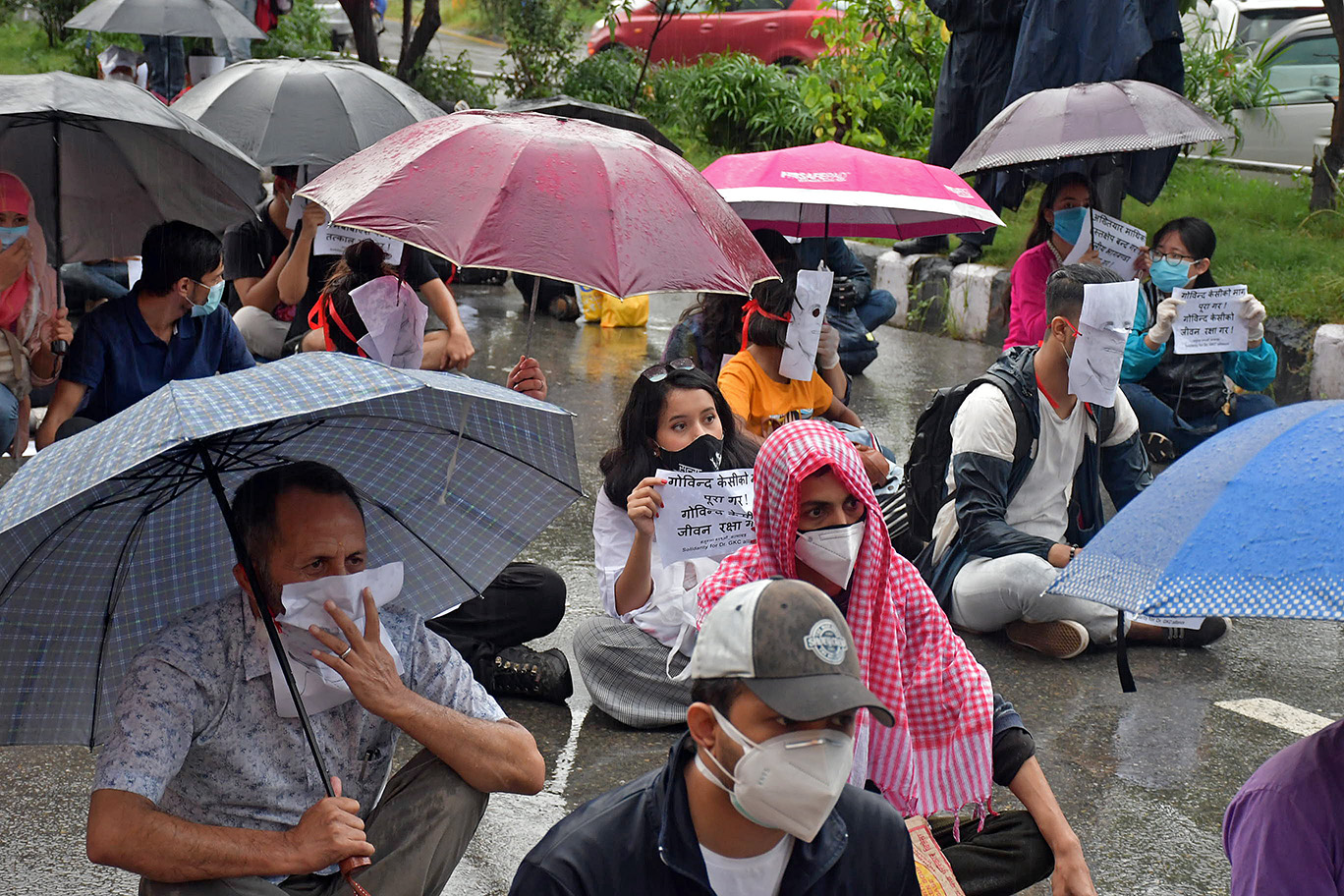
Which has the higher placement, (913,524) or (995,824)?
(995,824)

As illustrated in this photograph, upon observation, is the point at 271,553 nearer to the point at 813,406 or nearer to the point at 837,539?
the point at 837,539

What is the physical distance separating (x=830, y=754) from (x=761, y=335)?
3.52 meters

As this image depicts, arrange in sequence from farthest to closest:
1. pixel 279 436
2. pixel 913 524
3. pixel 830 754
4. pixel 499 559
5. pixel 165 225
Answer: pixel 913 524, pixel 165 225, pixel 499 559, pixel 279 436, pixel 830 754

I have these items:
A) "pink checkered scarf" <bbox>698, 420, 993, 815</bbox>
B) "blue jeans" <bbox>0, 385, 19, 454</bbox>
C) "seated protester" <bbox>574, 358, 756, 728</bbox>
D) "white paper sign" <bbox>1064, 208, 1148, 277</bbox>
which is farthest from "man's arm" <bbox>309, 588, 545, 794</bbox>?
"white paper sign" <bbox>1064, 208, 1148, 277</bbox>

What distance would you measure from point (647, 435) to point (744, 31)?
1484 centimetres

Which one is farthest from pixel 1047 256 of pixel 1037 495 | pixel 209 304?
pixel 209 304

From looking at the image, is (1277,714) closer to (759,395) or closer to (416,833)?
(759,395)

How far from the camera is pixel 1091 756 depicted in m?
4.16

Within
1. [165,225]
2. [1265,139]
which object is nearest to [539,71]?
[1265,139]

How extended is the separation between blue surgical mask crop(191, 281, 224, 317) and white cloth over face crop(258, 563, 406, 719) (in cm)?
256

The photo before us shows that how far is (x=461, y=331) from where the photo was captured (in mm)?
5789

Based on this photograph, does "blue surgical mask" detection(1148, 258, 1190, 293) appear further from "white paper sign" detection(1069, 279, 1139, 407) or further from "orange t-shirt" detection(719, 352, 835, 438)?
"orange t-shirt" detection(719, 352, 835, 438)

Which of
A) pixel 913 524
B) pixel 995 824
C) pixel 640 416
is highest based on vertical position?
pixel 640 416

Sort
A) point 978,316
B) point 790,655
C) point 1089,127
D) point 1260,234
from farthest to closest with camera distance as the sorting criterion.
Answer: point 978,316 < point 1260,234 < point 1089,127 < point 790,655
